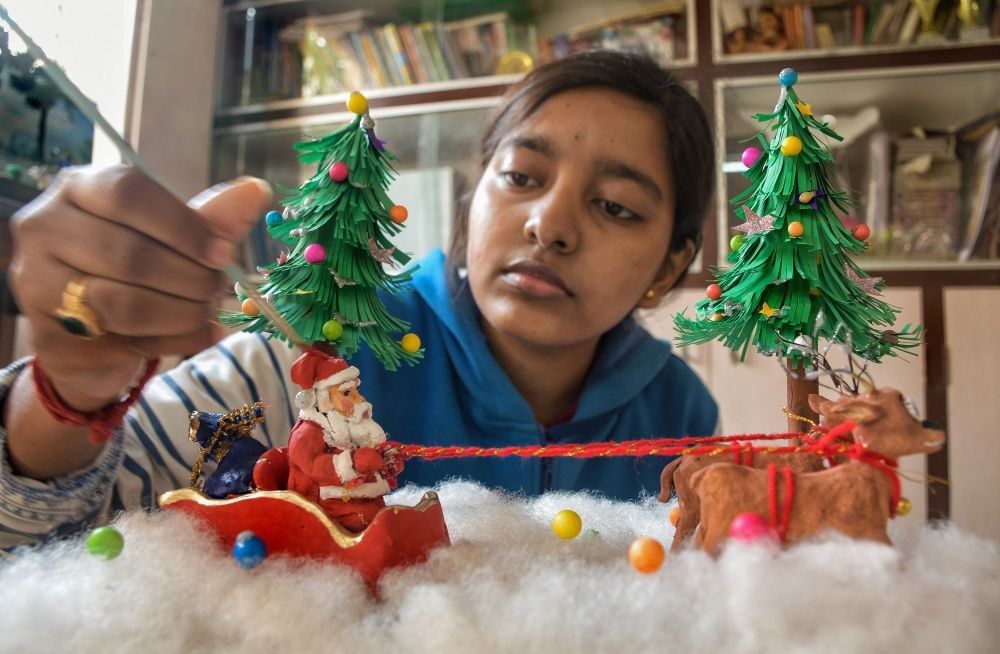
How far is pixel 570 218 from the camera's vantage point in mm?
776

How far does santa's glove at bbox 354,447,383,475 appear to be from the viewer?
448mm

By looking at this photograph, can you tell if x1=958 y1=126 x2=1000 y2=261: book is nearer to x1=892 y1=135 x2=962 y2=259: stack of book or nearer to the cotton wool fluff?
x1=892 y1=135 x2=962 y2=259: stack of book

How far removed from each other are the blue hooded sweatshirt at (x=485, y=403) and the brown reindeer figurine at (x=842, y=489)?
0.45 metres

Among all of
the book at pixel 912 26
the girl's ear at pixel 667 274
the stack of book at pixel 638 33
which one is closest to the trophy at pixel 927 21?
the book at pixel 912 26

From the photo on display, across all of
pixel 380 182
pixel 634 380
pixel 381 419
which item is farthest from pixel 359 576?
pixel 634 380

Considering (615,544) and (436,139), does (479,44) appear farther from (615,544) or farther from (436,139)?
(615,544)

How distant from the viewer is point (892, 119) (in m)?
1.84

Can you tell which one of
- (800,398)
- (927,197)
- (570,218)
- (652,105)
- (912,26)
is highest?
(912,26)

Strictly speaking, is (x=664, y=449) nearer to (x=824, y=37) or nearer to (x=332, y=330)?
(x=332, y=330)

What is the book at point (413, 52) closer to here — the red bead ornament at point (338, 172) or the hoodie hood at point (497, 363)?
the hoodie hood at point (497, 363)

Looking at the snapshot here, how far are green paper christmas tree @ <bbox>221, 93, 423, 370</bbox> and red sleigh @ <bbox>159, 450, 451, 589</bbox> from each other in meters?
0.15

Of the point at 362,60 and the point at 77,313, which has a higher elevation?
the point at 362,60

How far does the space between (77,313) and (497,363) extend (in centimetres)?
59

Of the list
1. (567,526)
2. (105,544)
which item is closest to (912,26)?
(567,526)
